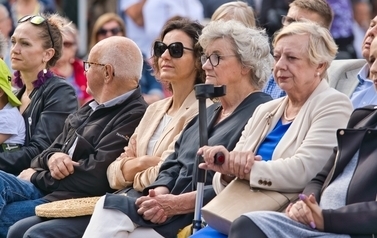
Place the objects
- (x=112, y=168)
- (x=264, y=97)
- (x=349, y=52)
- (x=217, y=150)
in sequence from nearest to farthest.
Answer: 1. (x=217, y=150)
2. (x=264, y=97)
3. (x=112, y=168)
4. (x=349, y=52)

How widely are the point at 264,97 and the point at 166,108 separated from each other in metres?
0.82

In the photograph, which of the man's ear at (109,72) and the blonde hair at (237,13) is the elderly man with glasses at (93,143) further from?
the blonde hair at (237,13)

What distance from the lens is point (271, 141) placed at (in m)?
5.77

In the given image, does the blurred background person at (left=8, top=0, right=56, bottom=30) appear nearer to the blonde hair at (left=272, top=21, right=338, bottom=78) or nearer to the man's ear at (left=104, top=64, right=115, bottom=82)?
the man's ear at (left=104, top=64, right=115, bottom=82)

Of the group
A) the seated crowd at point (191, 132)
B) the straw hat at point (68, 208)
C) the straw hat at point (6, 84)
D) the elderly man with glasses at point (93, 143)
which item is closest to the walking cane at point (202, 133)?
the seated crowd at point (191, 132)

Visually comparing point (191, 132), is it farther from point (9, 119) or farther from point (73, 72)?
point (73, 72)

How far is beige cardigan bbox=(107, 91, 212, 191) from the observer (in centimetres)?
651

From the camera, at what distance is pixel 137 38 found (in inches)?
502

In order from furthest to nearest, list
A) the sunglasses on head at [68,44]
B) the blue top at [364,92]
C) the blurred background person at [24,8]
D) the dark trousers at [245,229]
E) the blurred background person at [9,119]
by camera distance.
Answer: the blurred background person at [24,8] → the sunglasses on head at [68,44] → the blurred background person at [9,119] → the blue top at [364,92] → the dark trousers at [245,229]

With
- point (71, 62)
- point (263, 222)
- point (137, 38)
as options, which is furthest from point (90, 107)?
point (137, 38)

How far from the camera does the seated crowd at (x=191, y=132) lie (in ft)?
17.1

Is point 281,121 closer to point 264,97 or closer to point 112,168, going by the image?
point 264,97

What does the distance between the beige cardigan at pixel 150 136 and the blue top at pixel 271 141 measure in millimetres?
870

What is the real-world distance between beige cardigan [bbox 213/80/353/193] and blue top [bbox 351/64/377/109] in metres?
0.81
